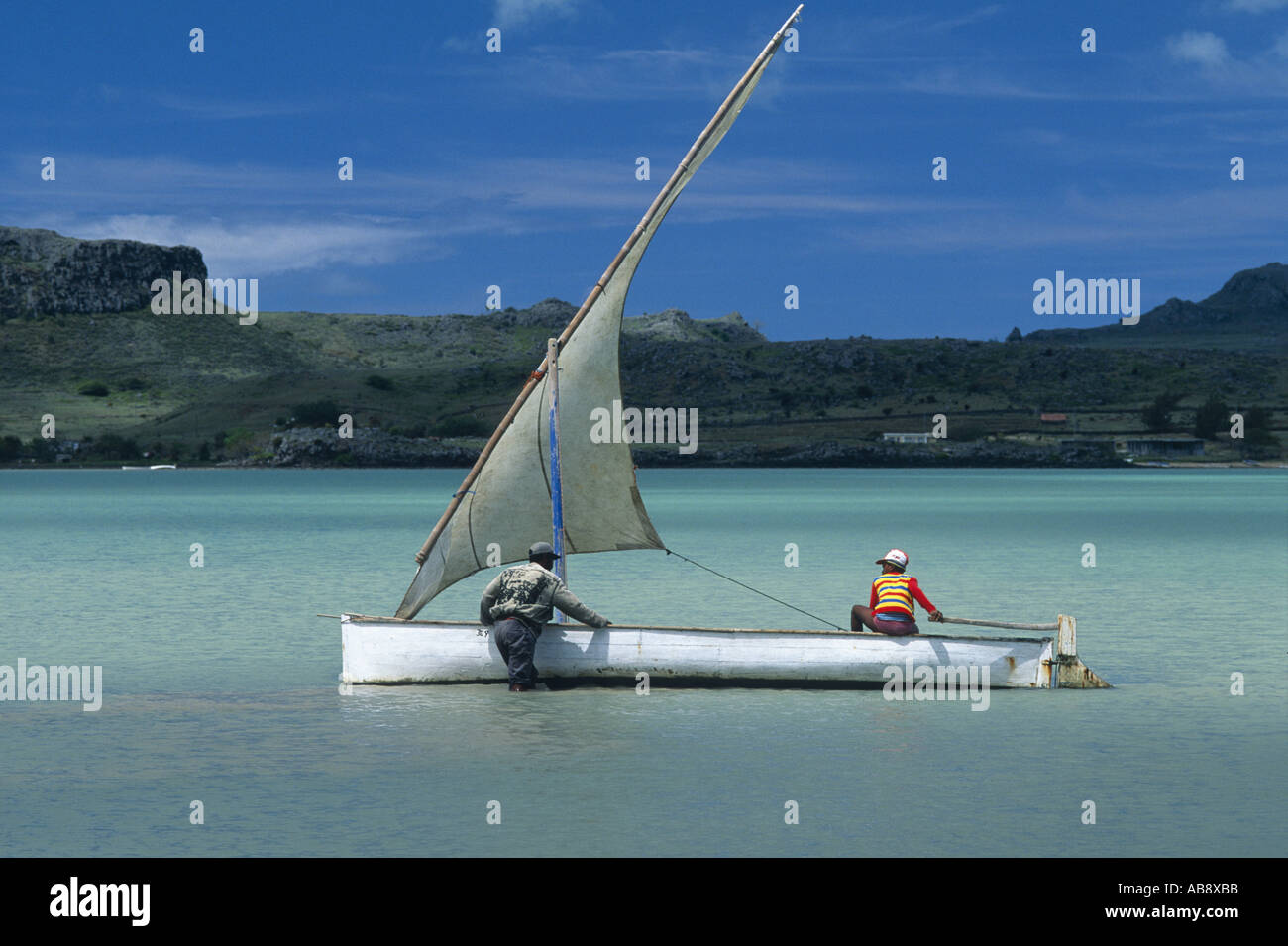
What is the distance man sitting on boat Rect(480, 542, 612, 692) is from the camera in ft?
64.8

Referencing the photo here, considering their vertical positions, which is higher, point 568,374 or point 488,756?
point 568,374

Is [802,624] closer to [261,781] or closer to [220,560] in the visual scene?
[261,781]

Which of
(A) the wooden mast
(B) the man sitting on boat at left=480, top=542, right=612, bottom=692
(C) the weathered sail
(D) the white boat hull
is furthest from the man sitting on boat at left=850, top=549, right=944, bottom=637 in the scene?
(A) the wooden mast

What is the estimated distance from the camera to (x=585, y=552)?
69.5 ft

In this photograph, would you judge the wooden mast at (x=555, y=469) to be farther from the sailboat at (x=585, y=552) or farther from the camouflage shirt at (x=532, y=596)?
the camouflage shirt at (x=532, y=596)

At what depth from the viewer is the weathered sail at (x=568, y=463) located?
68.3 ft

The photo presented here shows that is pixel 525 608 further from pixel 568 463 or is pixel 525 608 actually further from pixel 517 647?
pixel 568 463

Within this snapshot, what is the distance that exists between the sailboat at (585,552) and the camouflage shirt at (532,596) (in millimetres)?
617

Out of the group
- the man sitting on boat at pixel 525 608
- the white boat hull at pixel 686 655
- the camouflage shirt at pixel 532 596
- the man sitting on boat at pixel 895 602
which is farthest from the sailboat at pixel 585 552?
the camouflage shirt at pixel 532 596

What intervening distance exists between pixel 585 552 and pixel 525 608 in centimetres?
165

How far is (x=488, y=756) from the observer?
16656 millimetres

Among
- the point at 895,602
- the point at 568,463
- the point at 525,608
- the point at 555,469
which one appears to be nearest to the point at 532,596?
the point at 525,608
